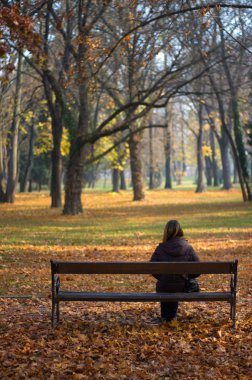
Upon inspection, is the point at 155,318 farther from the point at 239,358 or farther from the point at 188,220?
the point at 188,220

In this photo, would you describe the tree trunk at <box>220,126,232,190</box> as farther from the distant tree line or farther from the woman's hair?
the woman's hair

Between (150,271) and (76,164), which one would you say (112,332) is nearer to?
(150,271)

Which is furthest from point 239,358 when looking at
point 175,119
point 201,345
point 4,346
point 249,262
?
point 175,119

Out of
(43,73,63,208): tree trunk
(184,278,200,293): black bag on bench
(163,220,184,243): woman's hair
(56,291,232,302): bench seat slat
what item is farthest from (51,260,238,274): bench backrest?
(43,73,63,208): tree trunk

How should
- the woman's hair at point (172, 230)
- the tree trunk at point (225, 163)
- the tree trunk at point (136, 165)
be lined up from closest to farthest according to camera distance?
1. the woman's hair at point (172, 230)
2. the tree trunk at point (136, 165)
3. the tree trunk at point (225, 163)

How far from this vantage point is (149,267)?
7652 mm

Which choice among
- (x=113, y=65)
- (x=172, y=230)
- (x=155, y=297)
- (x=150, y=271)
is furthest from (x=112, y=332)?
(x=113, y=65)

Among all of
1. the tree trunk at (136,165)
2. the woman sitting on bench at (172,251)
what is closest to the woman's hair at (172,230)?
the woman sitting on bench at (172,251)

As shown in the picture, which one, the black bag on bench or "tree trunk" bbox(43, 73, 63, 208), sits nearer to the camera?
the black bag on bench

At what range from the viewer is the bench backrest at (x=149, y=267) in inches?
301

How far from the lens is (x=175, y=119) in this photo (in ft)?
226

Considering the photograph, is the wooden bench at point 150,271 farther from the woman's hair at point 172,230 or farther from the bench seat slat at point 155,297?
the woman's hair at point 172,230

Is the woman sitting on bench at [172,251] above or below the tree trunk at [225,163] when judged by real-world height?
below

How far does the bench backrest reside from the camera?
7.64 metres
